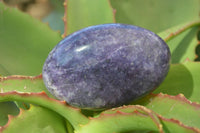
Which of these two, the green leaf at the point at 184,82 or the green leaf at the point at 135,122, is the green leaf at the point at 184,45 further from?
the green leaf at the point at 135,122

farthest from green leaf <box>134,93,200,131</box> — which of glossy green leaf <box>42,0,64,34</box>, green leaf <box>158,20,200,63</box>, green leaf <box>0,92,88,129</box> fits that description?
glossy green leaf <box>42,0,64,34</box>

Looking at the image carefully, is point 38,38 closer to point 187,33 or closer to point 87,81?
point 87,81

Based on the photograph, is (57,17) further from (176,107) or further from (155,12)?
(176,107)

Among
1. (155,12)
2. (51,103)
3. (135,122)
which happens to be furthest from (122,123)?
(155,12)

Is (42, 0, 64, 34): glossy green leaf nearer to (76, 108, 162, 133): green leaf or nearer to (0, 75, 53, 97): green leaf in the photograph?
(0, 75, 53, 97): green leaf

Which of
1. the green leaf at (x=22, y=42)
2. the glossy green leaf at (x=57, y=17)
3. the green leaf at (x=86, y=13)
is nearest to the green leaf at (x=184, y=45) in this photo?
the green leaf at (x=86, y=13)
